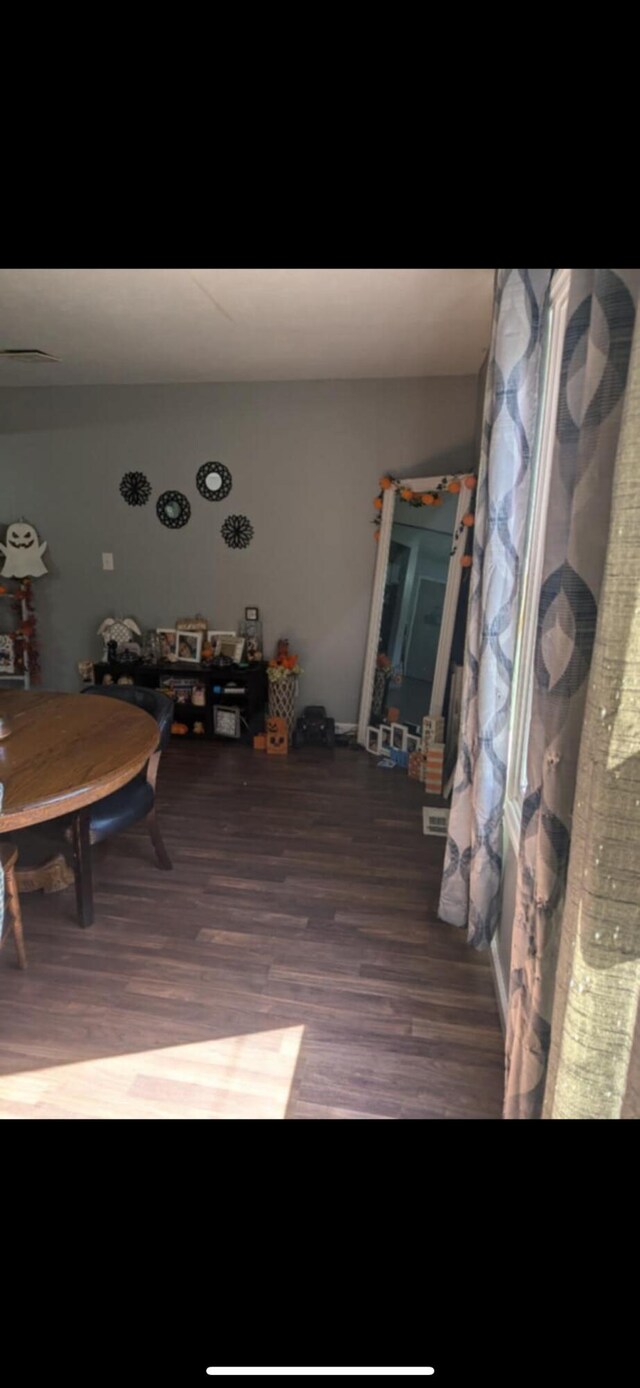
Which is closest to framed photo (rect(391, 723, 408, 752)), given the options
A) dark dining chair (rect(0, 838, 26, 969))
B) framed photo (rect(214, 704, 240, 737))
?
framed photo (rect(214, 704, 240, 737))

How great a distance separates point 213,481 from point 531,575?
118 inches

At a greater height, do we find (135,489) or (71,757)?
(135,489)

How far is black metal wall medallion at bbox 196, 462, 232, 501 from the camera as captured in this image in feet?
13.6

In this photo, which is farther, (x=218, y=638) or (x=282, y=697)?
(x=218, y=638)

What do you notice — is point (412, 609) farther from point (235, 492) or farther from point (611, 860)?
point (611, 860)

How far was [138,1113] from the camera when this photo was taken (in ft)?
4.73

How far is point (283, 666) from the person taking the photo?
4117 mm

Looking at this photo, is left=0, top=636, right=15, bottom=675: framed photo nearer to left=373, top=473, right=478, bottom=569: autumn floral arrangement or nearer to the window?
left=373, top=473, right=478, bottom=569: autumn floral arrangement

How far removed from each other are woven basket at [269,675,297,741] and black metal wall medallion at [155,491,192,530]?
1365 mm

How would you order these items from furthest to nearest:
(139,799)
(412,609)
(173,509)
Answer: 1. (173,509)
2. (412,609)
3. (139,799)

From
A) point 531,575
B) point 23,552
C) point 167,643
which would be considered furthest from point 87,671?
point 531,575
